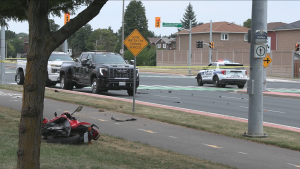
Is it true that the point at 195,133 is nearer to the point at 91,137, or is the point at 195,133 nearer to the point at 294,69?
the point at 91,137

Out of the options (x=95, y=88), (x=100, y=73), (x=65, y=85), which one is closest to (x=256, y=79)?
(x=100, y=73)

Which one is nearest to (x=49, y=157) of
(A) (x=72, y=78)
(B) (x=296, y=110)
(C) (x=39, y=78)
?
(C) (x=39, y=78)

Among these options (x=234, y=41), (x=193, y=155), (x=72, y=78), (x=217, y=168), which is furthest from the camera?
(x=234, y=41)

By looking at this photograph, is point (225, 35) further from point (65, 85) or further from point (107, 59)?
point (107, 59)

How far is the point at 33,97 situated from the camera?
507 centimetres

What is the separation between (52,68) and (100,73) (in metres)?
5.64

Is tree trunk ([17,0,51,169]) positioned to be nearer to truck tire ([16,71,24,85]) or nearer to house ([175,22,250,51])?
truck tire ([16,71,24,85])

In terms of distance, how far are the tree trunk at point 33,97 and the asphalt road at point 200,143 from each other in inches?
137

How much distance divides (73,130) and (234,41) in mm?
73296

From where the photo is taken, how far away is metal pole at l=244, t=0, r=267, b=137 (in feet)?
32.7

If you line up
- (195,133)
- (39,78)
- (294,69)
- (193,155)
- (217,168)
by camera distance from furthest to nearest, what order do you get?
(294,69) < (195,133) < (193,155) < (217,168) < (39,78)

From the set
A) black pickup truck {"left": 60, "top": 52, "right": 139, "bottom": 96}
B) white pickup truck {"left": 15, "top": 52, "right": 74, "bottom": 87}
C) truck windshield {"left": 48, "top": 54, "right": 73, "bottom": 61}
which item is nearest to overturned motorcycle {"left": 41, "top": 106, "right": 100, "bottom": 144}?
black pickup truck {"left": 60, "top": 52, "right": 139, "bottom": 96}

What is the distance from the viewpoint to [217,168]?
6633 millimetres

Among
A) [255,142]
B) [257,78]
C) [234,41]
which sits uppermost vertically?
[234,41]
